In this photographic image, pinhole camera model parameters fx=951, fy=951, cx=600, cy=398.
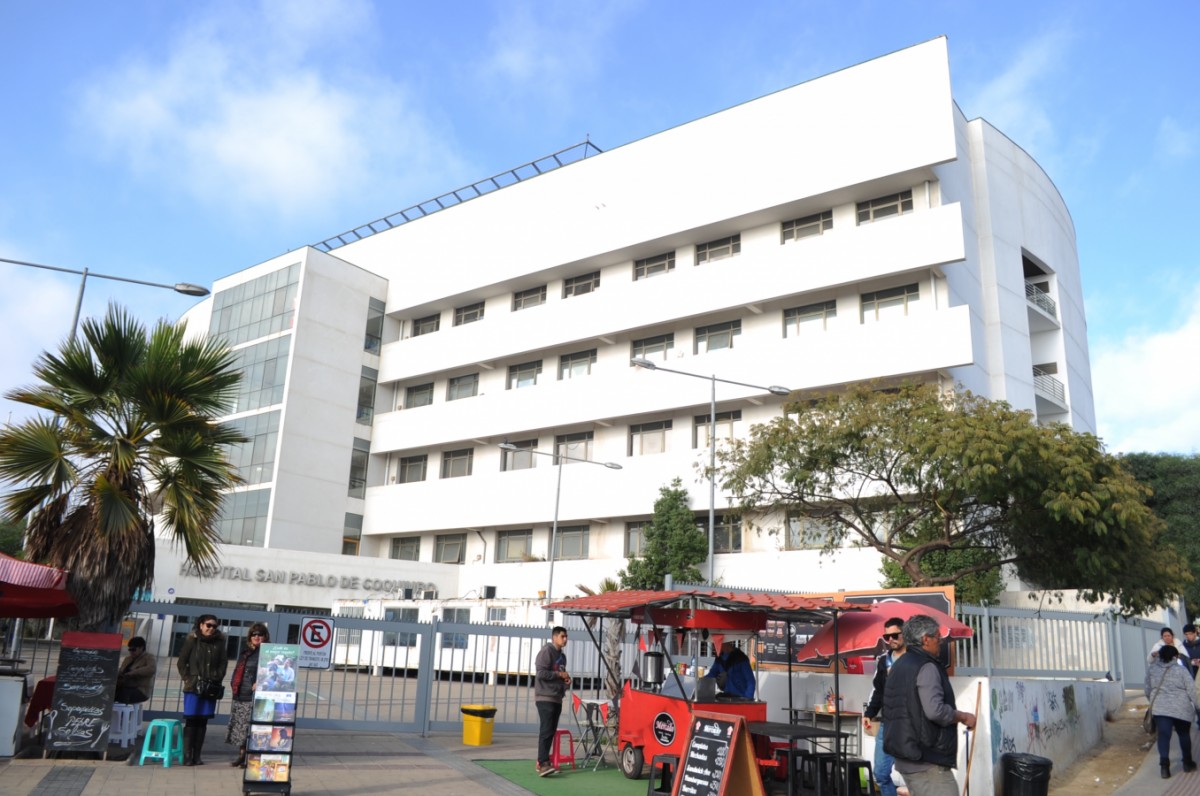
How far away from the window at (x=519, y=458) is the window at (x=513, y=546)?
2.97 metres

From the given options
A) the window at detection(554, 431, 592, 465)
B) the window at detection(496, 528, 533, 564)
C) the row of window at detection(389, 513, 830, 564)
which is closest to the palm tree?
the row of window at detection(389, 513, 830, 564)

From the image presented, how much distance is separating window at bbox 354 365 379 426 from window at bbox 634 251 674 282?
15946 millimetres

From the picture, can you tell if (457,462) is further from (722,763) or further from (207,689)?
(722,763)

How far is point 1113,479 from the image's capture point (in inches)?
791

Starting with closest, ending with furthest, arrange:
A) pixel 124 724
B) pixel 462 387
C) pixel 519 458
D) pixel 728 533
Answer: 1. pixel 124 724
2. pixel 728 533
3. pixel 519 458
4. pixel 462 387

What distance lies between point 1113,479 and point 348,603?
28.5 meters

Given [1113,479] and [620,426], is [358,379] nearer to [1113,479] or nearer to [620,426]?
[620,426]

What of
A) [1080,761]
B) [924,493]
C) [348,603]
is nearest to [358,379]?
[348,603]

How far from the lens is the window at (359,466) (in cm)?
4775

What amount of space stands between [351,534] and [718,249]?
75.4 feet

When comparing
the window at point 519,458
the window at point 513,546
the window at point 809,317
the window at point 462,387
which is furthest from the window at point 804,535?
the window at point 462,387

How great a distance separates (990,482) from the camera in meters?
20.1

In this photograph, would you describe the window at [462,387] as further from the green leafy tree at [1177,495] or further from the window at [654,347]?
the green leafy tree at [1177,495]

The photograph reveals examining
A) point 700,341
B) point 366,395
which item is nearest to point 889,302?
point 700,341
